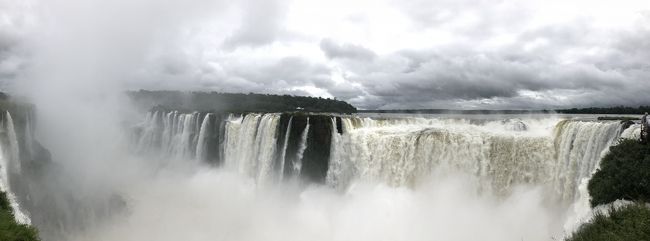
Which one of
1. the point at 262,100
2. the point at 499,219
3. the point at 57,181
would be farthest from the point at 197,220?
the point at 262,100

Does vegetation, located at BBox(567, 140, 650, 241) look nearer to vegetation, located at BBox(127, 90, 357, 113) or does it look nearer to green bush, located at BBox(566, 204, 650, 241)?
green bush, located at BBox(566, 204, 650, 241)

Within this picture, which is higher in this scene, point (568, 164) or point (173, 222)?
point (568, 164)

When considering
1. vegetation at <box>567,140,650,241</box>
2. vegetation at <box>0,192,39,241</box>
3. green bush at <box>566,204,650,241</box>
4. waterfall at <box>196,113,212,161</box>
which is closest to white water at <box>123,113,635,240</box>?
vegetation at <box>567,140,650,241</box>

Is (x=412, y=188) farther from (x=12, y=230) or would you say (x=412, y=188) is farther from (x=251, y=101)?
(x=251, y=101)

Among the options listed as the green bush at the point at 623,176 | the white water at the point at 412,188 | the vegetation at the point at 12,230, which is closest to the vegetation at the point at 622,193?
the green bush at the point at 623,176

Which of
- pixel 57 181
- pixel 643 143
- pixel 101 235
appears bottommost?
pixel 101 235

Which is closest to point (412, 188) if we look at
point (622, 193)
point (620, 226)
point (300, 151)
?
point (300, 151)

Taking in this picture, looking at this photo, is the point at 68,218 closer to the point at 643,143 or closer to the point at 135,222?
the point at 135,222

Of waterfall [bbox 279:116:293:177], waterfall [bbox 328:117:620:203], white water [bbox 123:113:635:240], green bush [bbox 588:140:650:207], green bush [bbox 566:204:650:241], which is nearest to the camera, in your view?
green bush [bbox 566:204:650:241]
